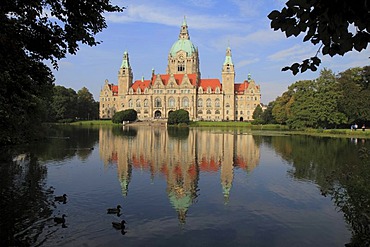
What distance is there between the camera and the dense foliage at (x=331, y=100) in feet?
183

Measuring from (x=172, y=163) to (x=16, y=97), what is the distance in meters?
14.7

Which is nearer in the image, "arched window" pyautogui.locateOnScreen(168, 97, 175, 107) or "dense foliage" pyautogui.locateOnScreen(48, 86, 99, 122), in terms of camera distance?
"dense foliage" pyautogui.locateOnScreen(48, 86, 99, 122)

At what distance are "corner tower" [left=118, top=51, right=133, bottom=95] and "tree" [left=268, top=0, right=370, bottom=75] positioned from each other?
118m

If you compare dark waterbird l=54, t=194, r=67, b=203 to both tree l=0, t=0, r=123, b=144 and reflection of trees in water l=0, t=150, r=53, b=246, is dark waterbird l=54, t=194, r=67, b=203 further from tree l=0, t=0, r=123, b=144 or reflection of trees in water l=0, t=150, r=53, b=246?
tree l=0, t=0, r=123, b=144

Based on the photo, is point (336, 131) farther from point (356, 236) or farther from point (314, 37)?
point (314, 37)

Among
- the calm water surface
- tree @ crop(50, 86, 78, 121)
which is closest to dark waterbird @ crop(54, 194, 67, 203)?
the calm water surface

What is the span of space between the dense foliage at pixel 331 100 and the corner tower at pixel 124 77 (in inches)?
2666

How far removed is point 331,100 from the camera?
183 feet

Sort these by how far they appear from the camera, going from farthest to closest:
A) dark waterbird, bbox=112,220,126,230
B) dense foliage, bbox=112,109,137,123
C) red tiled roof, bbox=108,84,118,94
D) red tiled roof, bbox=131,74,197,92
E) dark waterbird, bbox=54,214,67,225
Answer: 1. red tiled roof, bbox=108,84,118,94
2. red tiled roof, bbox=131,74,197,92
3. dense foliage, bbox=112,109,137,123
4. dark waterbird, bbox=54,214,67,225
5. dark waterbird, bbox=112,220,126,230

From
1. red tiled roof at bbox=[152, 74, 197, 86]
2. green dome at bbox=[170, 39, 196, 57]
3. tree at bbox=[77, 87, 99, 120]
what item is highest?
green dome at bbox=[170, 39, 196, 57]

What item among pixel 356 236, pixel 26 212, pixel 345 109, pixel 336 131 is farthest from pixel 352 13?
pixel 345 109

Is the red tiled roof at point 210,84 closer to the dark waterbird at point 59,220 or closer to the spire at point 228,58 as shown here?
the spire at point 228,58

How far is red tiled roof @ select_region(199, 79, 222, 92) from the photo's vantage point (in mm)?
114188

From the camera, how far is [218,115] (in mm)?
112125
